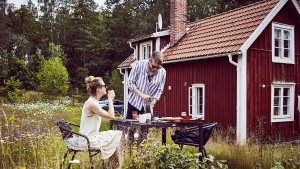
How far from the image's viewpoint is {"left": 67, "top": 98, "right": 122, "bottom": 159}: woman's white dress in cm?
536

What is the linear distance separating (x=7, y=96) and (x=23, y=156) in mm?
23402

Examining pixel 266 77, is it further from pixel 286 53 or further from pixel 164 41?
pixel 164 41

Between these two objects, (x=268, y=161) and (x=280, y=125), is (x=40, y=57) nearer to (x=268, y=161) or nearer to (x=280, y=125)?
(x=280, y=125)

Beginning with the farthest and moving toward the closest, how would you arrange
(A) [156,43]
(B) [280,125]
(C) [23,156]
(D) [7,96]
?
1. (D) [7,96]
2. (A) [156,43]
3. (B) [280,125]
4. (C) [23,156]

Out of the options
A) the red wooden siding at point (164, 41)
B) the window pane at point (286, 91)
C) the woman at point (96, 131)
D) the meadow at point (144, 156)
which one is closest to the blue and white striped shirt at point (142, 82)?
the meadow at point (144, 156)

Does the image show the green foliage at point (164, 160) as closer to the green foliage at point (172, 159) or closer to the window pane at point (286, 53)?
the green foliage at point (172, 159)

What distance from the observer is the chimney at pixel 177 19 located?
1728 cm

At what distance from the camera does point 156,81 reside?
697 centimetres

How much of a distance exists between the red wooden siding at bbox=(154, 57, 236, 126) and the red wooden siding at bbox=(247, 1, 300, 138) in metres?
0.67

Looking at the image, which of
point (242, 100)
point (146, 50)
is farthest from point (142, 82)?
point (146, 50)

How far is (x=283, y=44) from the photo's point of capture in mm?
14641

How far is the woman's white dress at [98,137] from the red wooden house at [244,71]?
7.98 meters

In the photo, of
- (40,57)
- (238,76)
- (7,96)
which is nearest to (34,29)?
(40,57)

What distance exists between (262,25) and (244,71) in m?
1.85
